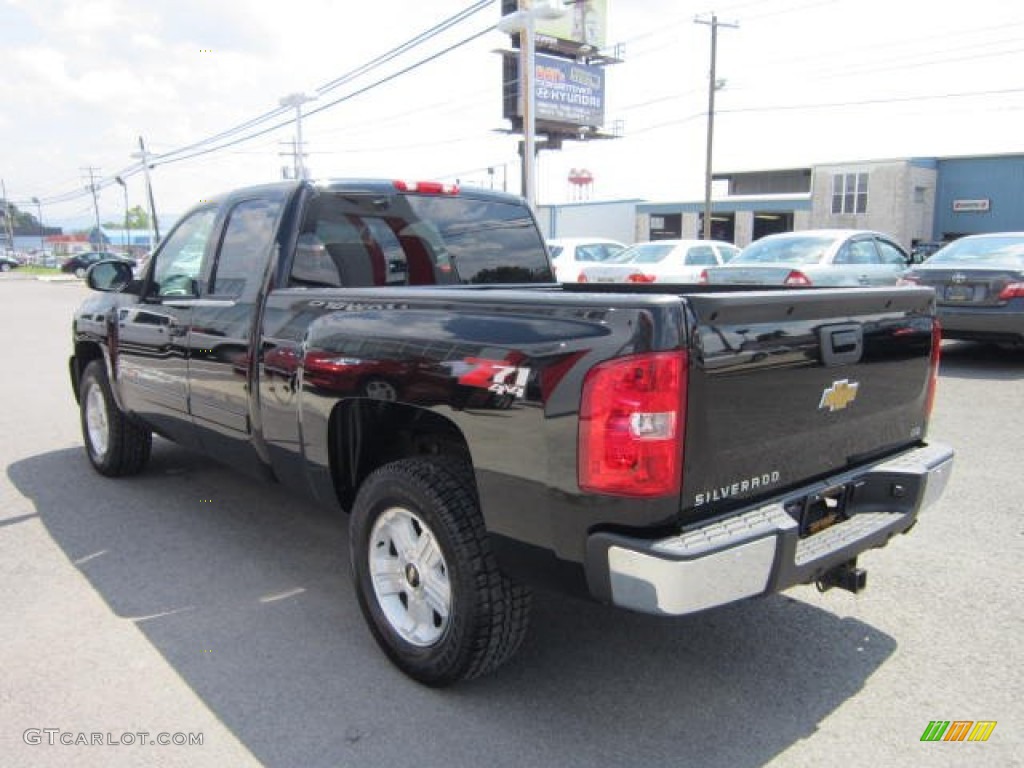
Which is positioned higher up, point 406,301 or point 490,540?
point 406,301

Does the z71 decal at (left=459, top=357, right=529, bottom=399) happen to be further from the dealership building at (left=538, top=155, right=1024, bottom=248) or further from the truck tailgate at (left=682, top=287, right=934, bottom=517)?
the dealership building at (left=538, top=155, right=1024, bottom=248)

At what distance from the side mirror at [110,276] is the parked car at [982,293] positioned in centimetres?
769

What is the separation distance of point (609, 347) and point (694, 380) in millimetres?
266

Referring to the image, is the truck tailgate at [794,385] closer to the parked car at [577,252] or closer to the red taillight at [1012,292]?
the red taillight at [1012,292]

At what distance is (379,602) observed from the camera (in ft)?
10.4

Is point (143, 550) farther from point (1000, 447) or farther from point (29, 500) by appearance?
A: point (1000, 447)

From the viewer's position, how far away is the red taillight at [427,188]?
4.26 m

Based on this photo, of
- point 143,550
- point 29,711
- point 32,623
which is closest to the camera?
point 29,711

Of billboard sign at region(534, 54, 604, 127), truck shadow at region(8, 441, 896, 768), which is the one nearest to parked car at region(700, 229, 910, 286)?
truck shadow at region(8, 441, 896, 768)

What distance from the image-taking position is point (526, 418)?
2475mm

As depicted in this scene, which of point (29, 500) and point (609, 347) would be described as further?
point (29, 500)

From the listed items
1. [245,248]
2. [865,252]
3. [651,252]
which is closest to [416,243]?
[245,248]

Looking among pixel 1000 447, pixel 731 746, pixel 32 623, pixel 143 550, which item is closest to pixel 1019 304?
pixel 1000 447

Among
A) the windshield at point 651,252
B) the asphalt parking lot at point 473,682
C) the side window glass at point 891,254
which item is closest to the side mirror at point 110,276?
the asphalt parking lot at point 473,682
